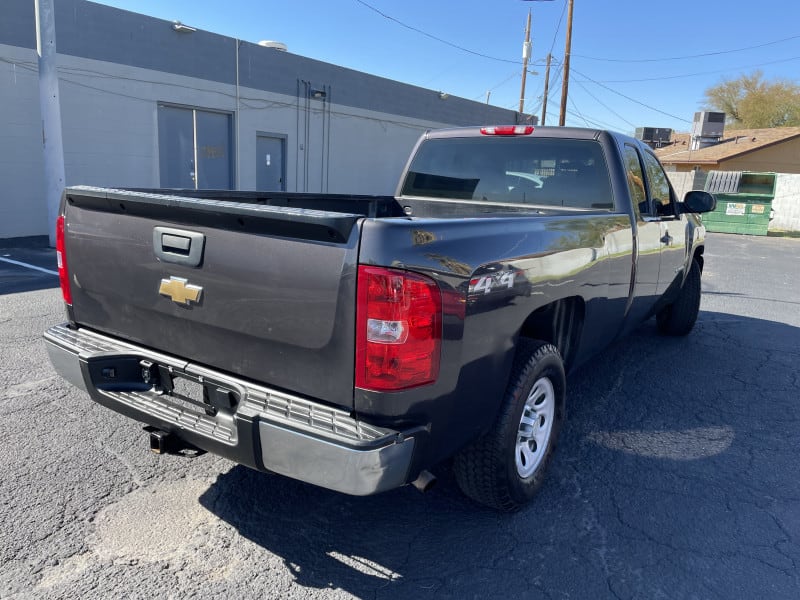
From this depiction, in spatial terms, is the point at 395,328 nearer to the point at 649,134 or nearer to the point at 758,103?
the point at 649,134

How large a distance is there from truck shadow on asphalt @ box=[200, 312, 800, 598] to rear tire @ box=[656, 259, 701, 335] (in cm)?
196

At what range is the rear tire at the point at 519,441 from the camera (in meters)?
2.63

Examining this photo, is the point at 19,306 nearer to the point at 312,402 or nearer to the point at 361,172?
the point at 312,402

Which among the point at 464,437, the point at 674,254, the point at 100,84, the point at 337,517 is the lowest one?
the point at 337,517

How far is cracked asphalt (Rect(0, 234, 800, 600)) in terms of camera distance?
240cm

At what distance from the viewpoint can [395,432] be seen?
2105 millimetres

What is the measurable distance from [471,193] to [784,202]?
22.0 meters

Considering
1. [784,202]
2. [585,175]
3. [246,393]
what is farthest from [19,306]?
[784,202]

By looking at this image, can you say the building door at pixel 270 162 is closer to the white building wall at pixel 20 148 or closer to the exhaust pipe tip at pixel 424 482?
the white building wall at pixel 20 148

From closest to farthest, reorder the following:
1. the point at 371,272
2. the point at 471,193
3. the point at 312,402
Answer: the point at 371,272 < the point at 312,402 < the point at 471,193

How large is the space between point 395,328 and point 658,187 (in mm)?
3762

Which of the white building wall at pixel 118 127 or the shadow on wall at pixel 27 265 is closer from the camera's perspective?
the shadow on wall at pixel 27 265

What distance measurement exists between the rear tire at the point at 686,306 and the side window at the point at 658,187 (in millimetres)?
1124

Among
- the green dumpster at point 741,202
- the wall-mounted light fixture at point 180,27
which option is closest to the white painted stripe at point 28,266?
the wall-mounted light fixture at point 180,27
